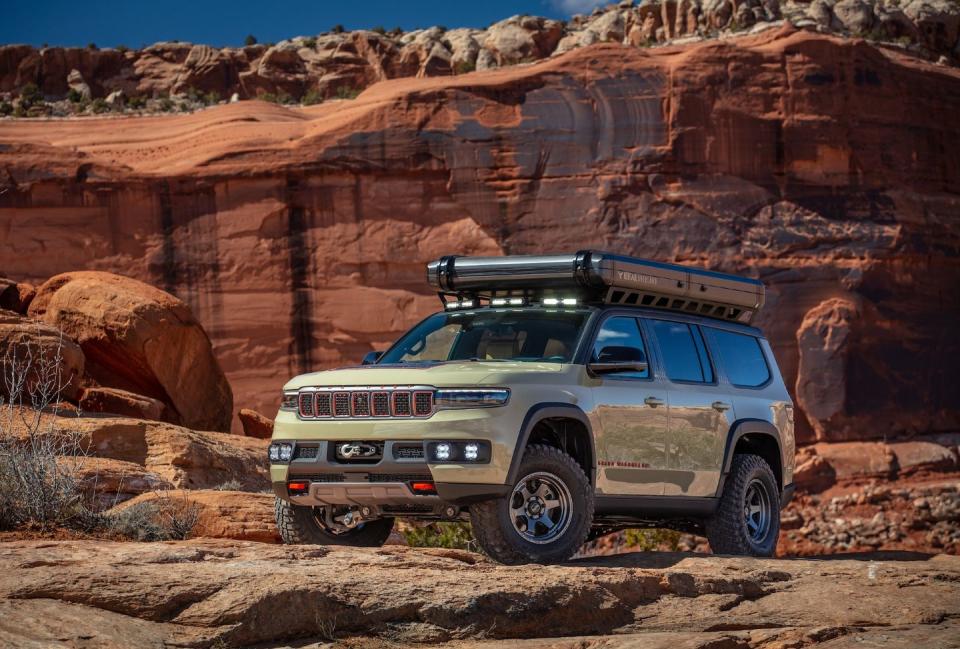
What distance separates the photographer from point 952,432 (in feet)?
115

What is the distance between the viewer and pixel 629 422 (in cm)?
939

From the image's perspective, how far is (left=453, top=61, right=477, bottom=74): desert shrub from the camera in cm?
5718

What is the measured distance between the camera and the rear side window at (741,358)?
35.6 ft

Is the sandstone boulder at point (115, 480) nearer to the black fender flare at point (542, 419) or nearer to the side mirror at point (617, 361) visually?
the black fender flare at point (542, 419)

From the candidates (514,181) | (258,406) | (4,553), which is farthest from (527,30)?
(4,553)

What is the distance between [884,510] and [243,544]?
26.3 metres

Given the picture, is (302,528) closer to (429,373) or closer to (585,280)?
(429,373)

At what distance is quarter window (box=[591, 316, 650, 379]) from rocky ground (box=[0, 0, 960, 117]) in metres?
43.5

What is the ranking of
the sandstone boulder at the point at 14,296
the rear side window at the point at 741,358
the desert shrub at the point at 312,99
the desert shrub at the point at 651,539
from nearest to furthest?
the rear side window at the point at 741,358 → the sandstone boulder at the point at 14,296 → the desert shrub at the point at 651,539 → the desert shrub at the point at 312,99

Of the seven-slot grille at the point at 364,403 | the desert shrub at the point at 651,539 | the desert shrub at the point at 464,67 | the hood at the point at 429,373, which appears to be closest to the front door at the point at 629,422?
the hood at the point at 429,373

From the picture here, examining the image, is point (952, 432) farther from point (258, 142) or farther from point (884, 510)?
point (258, 142)

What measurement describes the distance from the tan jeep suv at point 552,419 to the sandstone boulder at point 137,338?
31.8ft

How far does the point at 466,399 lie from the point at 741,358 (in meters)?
3.66

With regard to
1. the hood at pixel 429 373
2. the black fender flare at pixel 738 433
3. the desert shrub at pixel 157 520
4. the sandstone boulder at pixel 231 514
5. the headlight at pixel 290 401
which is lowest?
the sandstone boulder at pixel 231 514
